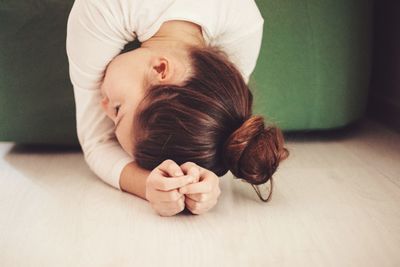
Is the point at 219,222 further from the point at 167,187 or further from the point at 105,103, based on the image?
the point at 105,103

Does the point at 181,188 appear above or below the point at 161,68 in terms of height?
below

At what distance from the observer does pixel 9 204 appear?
32.2 inches

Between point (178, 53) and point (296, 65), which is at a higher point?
point (178, 53)

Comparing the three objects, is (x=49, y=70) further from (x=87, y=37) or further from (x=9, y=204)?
(x=9, y=204)

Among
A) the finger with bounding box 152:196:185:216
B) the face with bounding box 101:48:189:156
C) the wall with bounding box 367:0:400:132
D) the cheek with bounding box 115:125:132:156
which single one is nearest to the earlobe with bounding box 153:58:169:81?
the face with bounding box 101:48:189:156

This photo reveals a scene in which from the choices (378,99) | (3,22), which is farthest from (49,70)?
(378,99)

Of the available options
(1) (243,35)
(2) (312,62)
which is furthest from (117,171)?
(2) (312,62)

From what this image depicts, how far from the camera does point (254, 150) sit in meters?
0.76

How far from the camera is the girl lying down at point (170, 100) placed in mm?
730

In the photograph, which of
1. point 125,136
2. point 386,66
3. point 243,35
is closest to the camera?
point 125,136

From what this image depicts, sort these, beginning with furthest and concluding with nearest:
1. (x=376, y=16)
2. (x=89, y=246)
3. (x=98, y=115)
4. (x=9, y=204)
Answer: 1. (x=376, y=16)
2. (x=98, y=115)
3. (x=9, y=204)
4. (x=89, y=246)

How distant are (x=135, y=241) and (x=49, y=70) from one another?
541 millimetres

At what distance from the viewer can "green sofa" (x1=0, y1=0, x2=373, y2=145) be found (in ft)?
3.37

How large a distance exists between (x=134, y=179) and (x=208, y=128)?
0.20m
